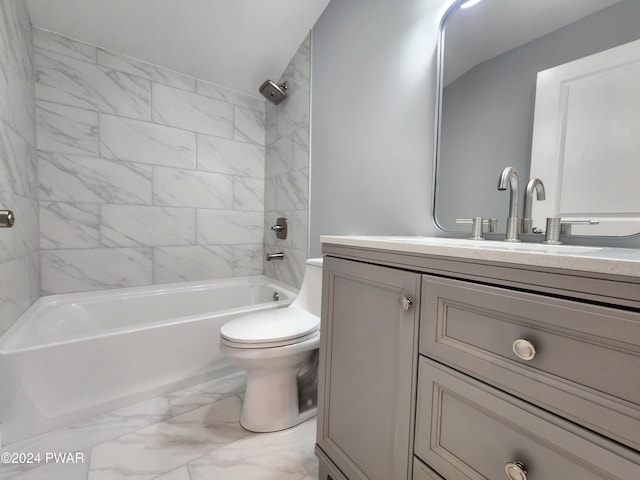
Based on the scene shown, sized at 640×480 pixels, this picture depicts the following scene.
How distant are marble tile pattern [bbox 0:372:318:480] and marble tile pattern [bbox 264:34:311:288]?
1006mm

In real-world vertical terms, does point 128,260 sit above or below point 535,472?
above

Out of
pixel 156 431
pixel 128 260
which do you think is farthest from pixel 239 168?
pixel 156 431

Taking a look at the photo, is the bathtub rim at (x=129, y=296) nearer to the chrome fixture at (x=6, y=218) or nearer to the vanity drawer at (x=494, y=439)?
the chrome fixture at (x=6, y=218)

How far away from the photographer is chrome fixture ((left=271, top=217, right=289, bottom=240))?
2.18 metres

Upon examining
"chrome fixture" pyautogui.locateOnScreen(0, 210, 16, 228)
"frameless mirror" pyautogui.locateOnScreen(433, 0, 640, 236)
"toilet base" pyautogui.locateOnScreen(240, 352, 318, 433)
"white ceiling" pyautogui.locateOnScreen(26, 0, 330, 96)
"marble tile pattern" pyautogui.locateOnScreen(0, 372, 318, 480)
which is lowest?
"marble tile pattern" pyautogui.locateOnScreen(0, 372, 318, 480)

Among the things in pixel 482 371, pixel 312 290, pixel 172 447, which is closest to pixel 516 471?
pixel 482 371

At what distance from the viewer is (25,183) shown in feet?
4.70

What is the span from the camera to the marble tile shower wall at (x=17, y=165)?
1.17 meters

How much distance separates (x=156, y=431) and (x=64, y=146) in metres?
1.74

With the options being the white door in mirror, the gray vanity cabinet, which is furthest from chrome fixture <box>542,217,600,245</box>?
the gray vanity cabinet

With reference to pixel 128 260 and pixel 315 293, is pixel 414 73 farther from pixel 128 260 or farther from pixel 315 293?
pixel 128 260

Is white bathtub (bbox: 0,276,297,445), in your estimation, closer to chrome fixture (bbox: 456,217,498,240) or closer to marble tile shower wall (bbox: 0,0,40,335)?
marble tile shower wall (bbox: 0,0,40,335)

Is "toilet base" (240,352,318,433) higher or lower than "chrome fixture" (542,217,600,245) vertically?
lower

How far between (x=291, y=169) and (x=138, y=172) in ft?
3.51
